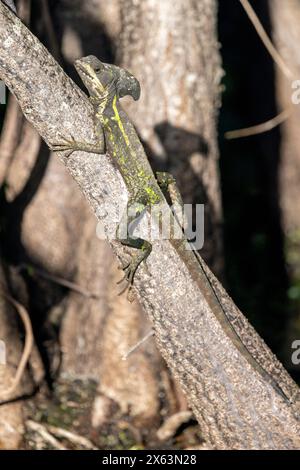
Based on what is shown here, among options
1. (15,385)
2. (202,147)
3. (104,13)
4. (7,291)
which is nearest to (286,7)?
(104,13)

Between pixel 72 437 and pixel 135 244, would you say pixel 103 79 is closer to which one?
pixel 135 244

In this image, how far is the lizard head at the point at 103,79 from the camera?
364 cm

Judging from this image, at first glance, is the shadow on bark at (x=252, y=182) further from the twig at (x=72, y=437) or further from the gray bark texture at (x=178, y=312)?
the gray bark texture at (x=178, y=312)

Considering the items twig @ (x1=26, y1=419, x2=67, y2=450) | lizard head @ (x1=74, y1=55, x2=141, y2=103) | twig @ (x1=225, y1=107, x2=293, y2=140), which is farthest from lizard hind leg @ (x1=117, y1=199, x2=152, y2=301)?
twig @ (x1=225, y1=107, x2=293, y2=140)

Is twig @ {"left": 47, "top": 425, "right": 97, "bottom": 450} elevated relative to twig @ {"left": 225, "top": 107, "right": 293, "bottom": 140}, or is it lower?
lower

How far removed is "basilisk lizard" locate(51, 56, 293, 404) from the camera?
329 cm

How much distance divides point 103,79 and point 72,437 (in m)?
2.34

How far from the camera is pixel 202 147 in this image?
188 inches

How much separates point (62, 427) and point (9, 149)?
1958 mm

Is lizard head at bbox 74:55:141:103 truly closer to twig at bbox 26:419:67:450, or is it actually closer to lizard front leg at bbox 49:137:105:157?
lizard front leg at bbox 49:137:105:157

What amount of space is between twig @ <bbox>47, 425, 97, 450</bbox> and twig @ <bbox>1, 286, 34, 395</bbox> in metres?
0.39

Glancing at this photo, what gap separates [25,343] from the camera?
4.78m

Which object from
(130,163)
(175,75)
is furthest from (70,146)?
(175,75)

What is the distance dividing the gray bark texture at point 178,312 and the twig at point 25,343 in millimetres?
1369
